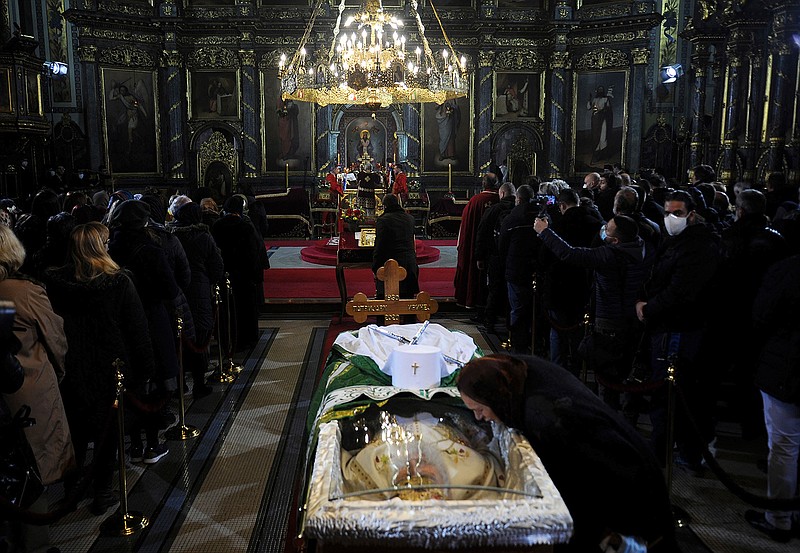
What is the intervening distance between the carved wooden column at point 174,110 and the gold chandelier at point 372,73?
9646 millimetres

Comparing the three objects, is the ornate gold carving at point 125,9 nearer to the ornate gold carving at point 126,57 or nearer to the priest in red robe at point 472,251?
the ornate gold carving at point 126,57

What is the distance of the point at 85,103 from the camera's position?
65.6 feet

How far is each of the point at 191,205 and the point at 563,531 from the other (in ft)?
17.3

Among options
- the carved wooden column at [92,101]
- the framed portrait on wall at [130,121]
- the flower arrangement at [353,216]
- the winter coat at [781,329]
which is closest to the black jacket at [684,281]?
the winter coat at [781,329]

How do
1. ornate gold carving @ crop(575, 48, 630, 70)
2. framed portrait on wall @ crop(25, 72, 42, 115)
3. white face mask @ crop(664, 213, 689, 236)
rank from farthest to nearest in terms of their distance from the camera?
ornate gold carving @ crop(575, 48, 630, 70) → framed portrait on wall @ crop(25, 72, 42, 115) → white face mask @ crop(664, 213, 689, 236)

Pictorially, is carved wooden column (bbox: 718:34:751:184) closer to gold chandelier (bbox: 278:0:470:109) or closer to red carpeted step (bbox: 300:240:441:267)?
gold chandelier (bbox: 278:0:470:109)

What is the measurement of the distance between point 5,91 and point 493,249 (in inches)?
508

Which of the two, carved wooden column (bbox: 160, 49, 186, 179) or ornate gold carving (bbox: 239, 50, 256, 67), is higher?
ornate gold carving (bbox: 239, 50, 256, 67)

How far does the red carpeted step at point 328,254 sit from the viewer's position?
46.9 feet

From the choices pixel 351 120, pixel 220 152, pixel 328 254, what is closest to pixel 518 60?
pixel 351 120

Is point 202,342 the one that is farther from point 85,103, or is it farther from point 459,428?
point 85,103

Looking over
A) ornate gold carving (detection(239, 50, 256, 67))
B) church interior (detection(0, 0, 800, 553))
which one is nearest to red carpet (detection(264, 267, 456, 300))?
church interior (detection(0, 0, 800, 553))

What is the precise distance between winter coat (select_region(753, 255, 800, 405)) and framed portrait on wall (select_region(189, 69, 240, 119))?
61.0 feet

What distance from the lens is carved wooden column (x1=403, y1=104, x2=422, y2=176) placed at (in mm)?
20953
